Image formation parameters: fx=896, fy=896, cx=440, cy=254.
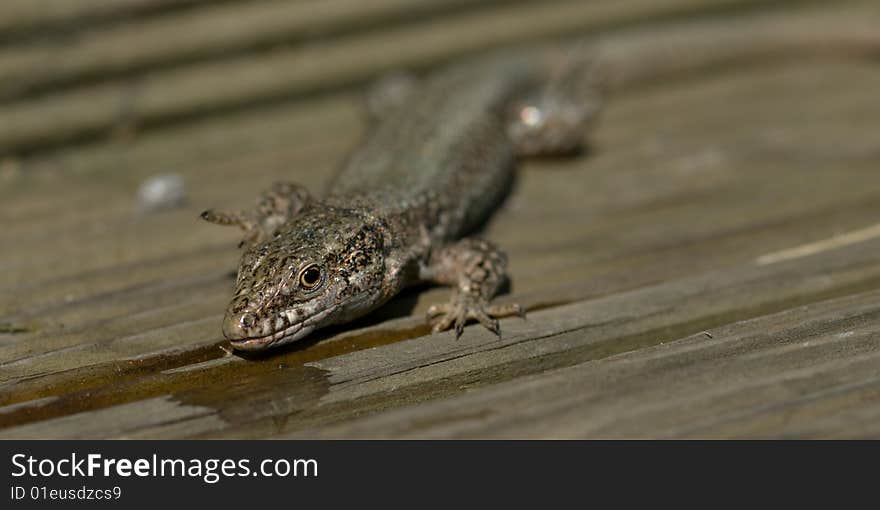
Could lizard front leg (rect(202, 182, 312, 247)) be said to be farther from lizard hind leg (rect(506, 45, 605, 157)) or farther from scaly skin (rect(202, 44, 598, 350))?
lizard hind leg (rect(506, 45, 605, 157))

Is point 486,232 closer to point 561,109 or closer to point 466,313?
point 466,313

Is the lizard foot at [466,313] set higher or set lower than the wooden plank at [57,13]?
lower

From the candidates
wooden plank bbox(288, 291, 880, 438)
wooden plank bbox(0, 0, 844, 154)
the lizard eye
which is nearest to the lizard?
the lizard eye

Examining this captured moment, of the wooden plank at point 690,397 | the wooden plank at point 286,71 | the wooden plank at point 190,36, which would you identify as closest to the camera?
the wooden plank at point 690,397

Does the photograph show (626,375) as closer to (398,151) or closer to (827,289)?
(827,289)

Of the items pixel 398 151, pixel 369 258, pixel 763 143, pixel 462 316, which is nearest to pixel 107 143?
pixel 398 151

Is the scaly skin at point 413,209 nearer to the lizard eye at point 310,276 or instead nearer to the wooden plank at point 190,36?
the lizard eye at point 310,276

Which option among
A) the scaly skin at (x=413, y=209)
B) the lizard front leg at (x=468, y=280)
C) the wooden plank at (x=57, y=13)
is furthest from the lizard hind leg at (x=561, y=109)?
the wooden plank at (x=57, y=13)
